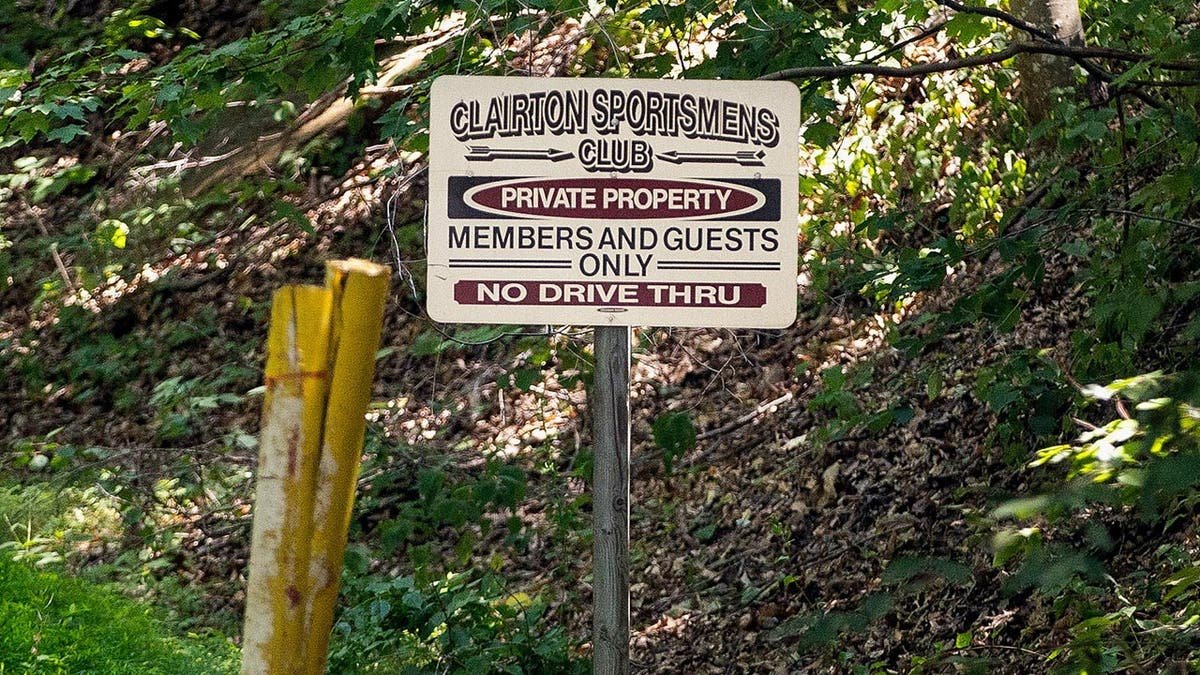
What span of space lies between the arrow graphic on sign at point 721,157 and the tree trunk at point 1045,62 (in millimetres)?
3694

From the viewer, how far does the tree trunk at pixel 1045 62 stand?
593cm

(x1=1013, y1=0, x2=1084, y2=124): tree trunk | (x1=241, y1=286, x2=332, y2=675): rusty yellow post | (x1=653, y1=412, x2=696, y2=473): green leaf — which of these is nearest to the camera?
(x1=241, y1=286, x2=332, y2=675): rusty yellow post

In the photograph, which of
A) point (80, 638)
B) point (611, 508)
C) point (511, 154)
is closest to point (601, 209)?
point (511, 154)

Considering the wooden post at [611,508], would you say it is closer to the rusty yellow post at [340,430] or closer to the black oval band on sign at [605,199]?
the black oval band on sign at [605,199]

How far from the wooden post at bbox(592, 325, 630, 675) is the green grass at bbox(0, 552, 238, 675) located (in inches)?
70.9

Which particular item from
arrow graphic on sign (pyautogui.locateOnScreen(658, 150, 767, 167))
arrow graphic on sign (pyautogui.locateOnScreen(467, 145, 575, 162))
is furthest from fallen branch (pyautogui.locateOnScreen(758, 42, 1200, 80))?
arrow graphic on sign (pyautogui.locateOnScreen(467, 145, 575, 162))

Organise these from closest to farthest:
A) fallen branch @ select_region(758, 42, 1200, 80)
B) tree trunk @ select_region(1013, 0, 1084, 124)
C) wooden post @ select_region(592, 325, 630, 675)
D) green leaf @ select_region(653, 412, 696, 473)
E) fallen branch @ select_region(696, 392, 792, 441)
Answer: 1. wooden post @ select_region(592, 325, 630, 675)
2. fallen branch @ select_region(758, 42, 1200, 80)
3. green leaf @ select_region(653, 412, 696, 473)
4. fallen branch @ select_region(696, 392, 792, 441)
5. tree trunk @ select_region(1013, 0, 1084, 124)

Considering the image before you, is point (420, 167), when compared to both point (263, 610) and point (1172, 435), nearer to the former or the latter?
point (263, 610)

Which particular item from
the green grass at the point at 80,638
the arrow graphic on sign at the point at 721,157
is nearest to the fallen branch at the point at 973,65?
the arrow graphic on sign at the point at 721,157

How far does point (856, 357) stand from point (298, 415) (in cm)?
413

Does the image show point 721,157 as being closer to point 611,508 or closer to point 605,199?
point 605,199

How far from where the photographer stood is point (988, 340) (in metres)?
5.29

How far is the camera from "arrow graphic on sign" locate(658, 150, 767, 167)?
266 cm

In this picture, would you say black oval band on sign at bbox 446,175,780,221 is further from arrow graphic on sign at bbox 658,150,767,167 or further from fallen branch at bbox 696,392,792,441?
fallen branch at bbox 696,392,792,441
